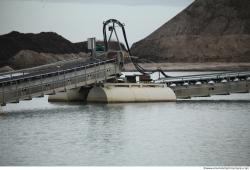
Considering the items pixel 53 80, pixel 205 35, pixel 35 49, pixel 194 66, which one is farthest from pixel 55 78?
pixel 205 35

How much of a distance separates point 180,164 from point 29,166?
324 centimetres

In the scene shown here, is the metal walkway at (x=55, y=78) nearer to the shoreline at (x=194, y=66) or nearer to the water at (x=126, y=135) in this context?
the water at (x=126, y=135)

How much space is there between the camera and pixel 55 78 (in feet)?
94.6

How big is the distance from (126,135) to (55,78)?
27.0 feet

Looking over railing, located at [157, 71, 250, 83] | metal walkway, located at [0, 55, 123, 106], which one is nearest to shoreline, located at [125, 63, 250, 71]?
railing, located at [157, 71, 250, 83]

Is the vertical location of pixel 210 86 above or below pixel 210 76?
below

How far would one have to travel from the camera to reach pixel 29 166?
16156 millimetres

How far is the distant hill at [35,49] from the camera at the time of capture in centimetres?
2258

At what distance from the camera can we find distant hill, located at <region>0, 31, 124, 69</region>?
74.1 feet

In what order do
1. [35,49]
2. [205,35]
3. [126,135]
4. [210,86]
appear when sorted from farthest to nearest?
[205,35]
[210,86]
[35,49]
[126,135]

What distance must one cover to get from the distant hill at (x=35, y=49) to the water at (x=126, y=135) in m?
1.92

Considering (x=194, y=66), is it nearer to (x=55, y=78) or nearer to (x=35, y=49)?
(x=55, y=78)

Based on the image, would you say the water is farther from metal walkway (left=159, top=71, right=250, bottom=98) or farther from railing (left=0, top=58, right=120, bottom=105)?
metal walkway (left=159, top=71, right=250, bottom=98)

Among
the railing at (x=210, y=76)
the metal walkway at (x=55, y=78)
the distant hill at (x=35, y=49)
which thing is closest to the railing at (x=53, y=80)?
the metal walkway at (x=55, y=78)
